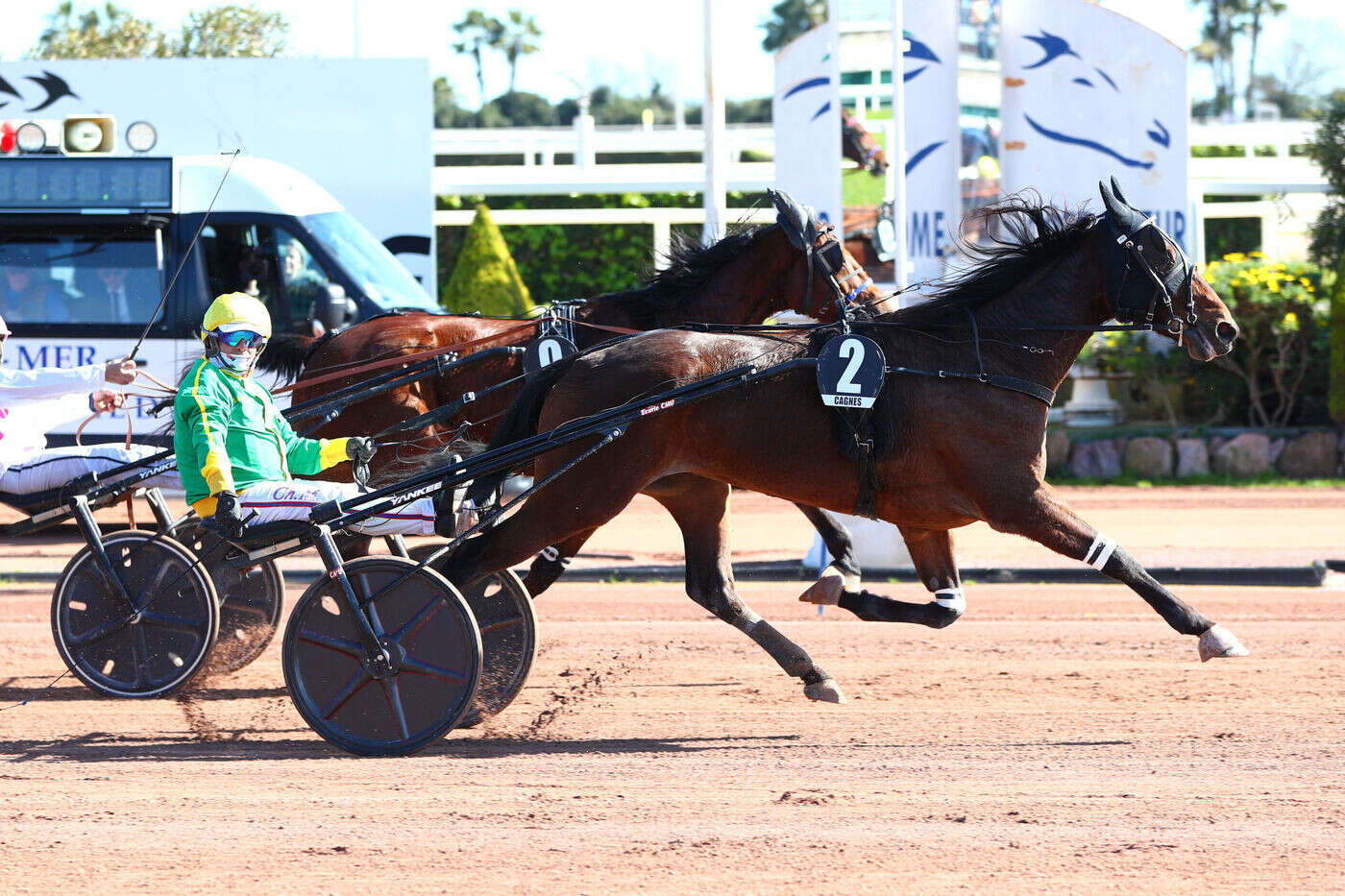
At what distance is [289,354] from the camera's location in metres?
7.80

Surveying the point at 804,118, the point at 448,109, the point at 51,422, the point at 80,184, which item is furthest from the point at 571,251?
the point at 448,109

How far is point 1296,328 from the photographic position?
13.4 m

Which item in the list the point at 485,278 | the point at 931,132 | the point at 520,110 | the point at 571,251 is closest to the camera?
the point at 931,132

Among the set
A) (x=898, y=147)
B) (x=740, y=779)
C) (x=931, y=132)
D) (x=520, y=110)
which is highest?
(x=520, y=110)

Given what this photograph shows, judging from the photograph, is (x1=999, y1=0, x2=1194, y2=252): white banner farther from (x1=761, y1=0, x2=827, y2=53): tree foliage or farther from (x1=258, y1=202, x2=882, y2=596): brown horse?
(x1=761, y1=0, x2=827, y2=53): tree foliage

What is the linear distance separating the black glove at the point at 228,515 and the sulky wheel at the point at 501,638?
2.40ft

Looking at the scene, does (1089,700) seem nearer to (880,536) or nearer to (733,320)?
(733,320)

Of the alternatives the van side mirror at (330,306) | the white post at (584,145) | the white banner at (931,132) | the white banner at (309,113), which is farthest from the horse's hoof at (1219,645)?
the white post at (584,145)

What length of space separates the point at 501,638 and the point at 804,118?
8.55 m

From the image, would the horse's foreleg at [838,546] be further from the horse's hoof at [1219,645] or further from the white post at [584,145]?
the white post at [584,145]

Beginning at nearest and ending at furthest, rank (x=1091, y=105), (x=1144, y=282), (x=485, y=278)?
(x=1144, y=282), (x=1091, y=105), (x=485, y=278)

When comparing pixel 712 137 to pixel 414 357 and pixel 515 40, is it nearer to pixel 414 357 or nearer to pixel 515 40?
pixel 414 357

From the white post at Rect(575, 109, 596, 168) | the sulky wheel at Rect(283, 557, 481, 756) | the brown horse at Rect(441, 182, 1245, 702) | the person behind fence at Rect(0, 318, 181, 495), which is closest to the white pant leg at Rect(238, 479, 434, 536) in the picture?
the sulky wheel at Rect(283, 557, 481, 756)

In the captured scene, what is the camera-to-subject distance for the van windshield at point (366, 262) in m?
10.0
